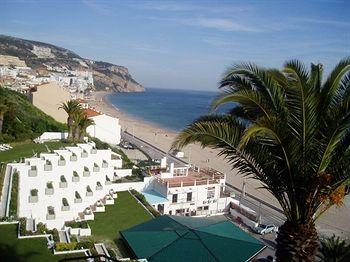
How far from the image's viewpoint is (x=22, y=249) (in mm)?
11125

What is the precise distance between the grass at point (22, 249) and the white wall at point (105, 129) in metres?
Answer: 32.4

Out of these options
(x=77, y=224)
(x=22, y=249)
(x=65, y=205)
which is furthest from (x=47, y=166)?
(x=22, y=249)

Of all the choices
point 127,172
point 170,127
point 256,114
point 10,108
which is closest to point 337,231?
point 127,172

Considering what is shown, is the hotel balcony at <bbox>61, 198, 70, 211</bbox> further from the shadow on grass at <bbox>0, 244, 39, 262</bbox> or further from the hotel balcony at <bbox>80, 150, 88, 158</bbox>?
the shadow on grass at <bbox>0, 244, 39, 262</bbox>

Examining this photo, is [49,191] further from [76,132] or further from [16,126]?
[76,132]

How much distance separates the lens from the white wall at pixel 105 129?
4462 centimetres

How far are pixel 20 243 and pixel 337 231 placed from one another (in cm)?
2112

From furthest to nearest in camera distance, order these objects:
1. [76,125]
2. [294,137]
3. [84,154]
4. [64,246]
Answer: [76,125] < [84,154] < [64,246] < [294,137]

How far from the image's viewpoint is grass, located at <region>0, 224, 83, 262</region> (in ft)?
35.0

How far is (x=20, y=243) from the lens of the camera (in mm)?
11508

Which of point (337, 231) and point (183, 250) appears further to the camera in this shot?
point (337, 231)

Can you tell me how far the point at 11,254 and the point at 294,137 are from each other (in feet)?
28.9

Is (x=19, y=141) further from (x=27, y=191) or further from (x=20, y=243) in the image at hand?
(x=20, y=243)

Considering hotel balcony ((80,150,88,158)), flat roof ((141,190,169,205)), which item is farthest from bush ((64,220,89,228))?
flat roof ((141,190,169,205))
